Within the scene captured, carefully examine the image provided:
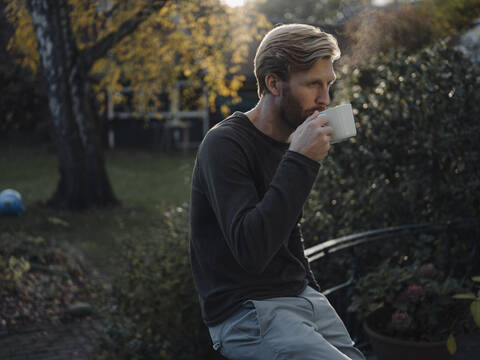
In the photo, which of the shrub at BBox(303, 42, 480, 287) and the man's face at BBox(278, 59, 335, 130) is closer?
the man's face at BBox(278, 59, 335, 130)

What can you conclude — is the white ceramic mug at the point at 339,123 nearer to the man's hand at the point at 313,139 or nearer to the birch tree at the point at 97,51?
the man's hand at the point at 313,139

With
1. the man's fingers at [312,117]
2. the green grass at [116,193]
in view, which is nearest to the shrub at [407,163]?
the green grass at [116,193]

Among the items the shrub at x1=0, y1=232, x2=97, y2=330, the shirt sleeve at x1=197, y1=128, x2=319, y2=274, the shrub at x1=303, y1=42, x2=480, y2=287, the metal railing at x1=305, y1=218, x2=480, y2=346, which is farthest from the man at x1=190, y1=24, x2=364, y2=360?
the shrub at x1=0, y1=232, x2=97, y2=330

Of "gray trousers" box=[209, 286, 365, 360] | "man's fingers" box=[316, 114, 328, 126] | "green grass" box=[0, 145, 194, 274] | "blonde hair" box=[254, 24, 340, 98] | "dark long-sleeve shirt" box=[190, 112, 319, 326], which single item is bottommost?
"green grass" box=[0, 145, 194, 274]

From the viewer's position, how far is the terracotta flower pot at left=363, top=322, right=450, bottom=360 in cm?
312

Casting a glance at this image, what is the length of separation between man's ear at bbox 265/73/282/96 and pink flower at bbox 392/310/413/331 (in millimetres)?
1859

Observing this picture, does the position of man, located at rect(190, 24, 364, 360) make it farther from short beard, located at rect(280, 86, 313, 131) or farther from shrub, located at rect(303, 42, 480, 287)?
shrub, located at rect(303, 42, 480, 287)

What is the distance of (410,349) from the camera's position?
3.14 m

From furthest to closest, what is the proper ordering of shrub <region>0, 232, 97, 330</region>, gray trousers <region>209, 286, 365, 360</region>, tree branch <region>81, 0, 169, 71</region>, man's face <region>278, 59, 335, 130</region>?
tree branch <region>81, 0, 169, 71</region> → shrub <region>0, 232, 97, 330</region> → man's face <region>278, 59, 335, 130</region> → gray trousers <region>209, 286, 365, 360</region>

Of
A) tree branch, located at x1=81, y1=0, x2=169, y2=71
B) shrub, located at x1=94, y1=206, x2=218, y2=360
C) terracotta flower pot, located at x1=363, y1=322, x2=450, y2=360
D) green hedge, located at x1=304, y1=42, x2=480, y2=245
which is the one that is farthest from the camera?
tree branch, located at x1=81, y1=0, x2=169, y2=71

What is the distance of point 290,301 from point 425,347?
1.60m

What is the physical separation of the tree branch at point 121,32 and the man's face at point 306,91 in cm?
768

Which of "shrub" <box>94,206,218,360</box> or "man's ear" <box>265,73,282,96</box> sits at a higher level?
"man's ear" <box>265,73,282,96</box>

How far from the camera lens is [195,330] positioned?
3781 millimetres
